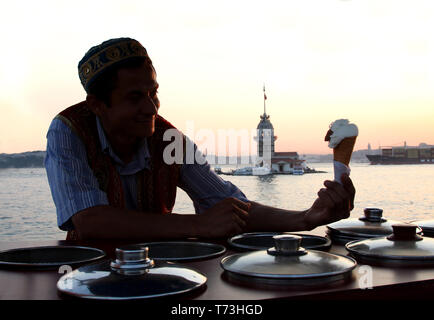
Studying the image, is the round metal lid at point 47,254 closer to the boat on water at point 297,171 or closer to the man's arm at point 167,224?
the man's arm at point 167,224

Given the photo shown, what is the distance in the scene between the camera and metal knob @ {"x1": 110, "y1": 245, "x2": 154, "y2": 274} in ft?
2.27

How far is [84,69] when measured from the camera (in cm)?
171

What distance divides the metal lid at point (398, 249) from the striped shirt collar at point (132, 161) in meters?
1.01

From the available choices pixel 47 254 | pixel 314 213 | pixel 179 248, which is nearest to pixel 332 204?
pixel 314 213

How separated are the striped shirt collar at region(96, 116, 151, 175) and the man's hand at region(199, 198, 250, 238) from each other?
0.58 meters

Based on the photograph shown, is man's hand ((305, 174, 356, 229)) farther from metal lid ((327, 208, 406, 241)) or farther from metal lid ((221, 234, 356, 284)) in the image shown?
metal lid ((221, 234, 356, 284))

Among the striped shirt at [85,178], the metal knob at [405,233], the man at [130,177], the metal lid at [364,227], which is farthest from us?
the striped shirt at [85,178]

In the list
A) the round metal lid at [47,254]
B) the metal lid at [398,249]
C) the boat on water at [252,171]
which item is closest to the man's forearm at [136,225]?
the round metal lid at [47,254]

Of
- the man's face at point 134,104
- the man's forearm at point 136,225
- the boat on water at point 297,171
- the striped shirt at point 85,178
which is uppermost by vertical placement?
the man's face at point 134,104

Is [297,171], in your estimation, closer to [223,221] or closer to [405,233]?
[223,221]

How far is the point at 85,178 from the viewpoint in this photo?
1522 millimetres

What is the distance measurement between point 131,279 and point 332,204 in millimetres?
761

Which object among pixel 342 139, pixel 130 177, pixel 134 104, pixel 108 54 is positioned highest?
pixel 108 54

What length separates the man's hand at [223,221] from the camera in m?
1.24
